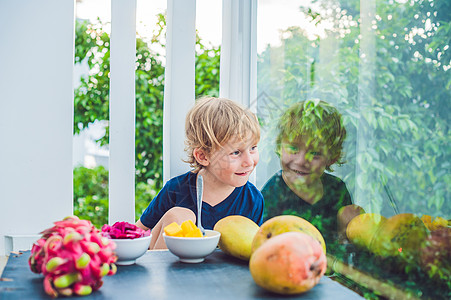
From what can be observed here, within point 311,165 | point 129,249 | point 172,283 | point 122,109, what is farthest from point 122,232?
point 122,109

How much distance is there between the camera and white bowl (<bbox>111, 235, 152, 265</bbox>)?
2.52 feet

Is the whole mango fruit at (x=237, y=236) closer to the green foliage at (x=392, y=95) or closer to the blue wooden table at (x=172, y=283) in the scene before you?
the blue wooden table at (x=172, y=283)

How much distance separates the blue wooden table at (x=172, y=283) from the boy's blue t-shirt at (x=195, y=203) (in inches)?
20.6

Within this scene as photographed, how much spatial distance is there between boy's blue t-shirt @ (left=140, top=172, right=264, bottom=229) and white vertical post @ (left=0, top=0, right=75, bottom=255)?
12.1 inches

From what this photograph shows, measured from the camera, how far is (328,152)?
93 centimetres

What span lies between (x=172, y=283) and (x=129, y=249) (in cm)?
14

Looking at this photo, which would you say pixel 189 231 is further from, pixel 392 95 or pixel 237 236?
pixel 392 95

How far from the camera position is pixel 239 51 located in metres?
1.57

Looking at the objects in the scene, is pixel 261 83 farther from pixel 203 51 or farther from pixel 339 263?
pixel 203 51

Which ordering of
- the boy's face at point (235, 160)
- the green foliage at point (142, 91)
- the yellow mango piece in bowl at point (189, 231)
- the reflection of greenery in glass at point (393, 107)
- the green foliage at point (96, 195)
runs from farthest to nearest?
the green foliage at point (96, 195) → the green foliage at point (142, 91) → the boy's face at point (235, 160) → the yellow mango piece in bowl at point (189, 231) → the reflection of greenery in glass at point (393, 107)

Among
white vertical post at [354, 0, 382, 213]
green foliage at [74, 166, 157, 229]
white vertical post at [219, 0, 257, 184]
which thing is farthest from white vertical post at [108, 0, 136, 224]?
green foliage at [74, 166, 157, 229]

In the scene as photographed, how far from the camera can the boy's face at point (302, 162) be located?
981mm

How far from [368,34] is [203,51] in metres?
2.22

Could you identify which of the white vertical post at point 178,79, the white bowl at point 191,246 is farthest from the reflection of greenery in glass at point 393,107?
the white vertical post at point 178,79
